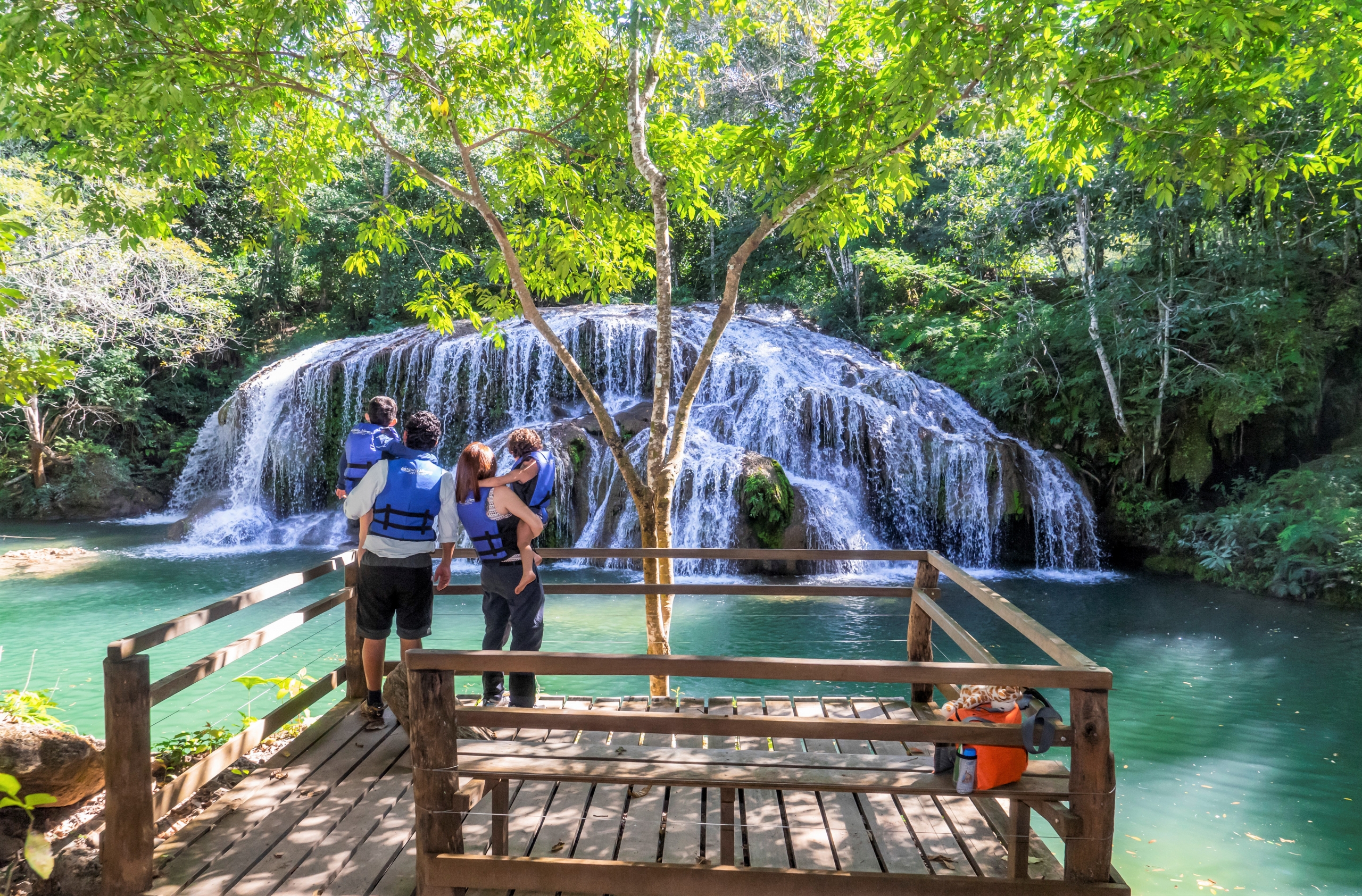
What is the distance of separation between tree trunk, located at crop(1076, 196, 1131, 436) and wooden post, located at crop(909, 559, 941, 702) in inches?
440

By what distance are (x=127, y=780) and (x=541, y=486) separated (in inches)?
80.1

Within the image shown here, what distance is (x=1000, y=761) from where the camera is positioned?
2.78m

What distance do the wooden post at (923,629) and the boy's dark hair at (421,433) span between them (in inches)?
107

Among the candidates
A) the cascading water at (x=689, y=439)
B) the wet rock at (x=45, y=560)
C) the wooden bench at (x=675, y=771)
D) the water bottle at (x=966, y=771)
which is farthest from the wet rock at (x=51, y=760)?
the wet rock at (x=45, y=560)

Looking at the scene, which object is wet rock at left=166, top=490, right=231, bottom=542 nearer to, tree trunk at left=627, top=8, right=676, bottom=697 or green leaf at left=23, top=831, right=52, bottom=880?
tree trunk at left=627, top=8, right=676, bottom=697

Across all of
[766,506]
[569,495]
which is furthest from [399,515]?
[569,495]

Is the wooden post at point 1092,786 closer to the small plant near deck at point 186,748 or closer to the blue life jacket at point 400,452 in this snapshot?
the blue life jacket at point 400,452

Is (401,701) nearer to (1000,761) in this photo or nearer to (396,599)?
(396,599)

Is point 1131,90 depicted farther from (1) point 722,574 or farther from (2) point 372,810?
(1) point 722,574

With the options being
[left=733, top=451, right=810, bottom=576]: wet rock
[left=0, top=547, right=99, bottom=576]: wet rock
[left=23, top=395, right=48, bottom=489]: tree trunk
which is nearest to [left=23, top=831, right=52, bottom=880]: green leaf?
[left=733, top=451, right=810, bottom=576]: wet rock

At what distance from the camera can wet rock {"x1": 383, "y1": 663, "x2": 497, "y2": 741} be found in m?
4.11

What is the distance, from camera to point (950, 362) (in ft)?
57.8

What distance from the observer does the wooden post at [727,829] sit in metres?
2.94

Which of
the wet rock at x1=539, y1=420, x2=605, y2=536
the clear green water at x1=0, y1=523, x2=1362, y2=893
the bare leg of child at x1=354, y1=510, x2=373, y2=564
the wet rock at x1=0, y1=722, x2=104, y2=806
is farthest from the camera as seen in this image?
the wet rock at x1=539, y1=420, x2=605, y2=536
